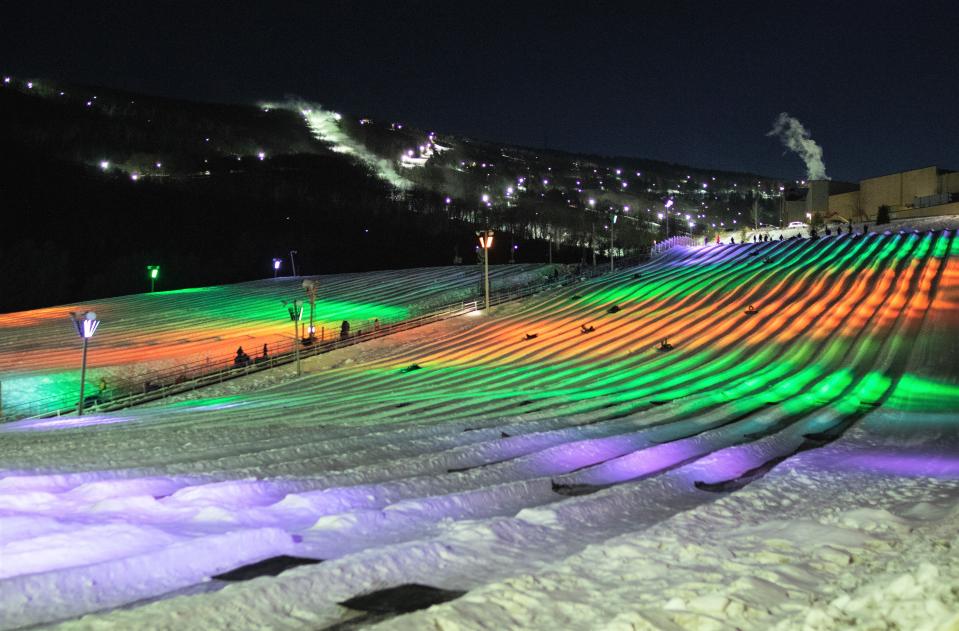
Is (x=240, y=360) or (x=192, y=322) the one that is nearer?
(x=240, y=360)

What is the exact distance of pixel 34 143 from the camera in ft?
400

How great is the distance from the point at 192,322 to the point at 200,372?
14765 mm

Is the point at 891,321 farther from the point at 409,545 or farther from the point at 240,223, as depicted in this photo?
the point at 240,223

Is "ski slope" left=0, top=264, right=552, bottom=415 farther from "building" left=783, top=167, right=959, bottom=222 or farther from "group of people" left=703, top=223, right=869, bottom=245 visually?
"building" left=783, top=167, right=959, bottom=222

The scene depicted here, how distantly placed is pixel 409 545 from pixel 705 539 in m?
2.48

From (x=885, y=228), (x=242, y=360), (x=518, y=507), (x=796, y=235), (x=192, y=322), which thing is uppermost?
(x=885, y=228)

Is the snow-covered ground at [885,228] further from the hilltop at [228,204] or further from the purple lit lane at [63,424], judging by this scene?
the purple lit lane at [63,424]

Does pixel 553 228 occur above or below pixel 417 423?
above

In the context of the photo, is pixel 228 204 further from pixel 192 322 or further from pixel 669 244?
pixel 192 322

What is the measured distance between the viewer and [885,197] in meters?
70.6

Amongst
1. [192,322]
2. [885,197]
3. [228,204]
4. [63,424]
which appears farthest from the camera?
[228,204]

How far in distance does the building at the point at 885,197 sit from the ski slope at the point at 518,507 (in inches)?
1931

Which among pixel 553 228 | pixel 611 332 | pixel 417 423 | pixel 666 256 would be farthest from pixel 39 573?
pixel 553 228

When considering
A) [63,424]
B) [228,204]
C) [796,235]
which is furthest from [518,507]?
[228,204]
